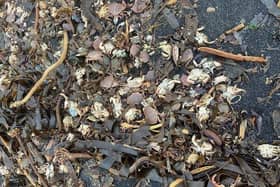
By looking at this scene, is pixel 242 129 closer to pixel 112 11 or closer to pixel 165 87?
pixel 165 87

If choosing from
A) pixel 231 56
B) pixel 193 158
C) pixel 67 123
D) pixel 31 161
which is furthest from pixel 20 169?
pixel 231 56

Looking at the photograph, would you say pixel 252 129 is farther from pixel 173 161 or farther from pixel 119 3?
pixel 119 3

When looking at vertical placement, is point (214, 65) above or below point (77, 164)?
above

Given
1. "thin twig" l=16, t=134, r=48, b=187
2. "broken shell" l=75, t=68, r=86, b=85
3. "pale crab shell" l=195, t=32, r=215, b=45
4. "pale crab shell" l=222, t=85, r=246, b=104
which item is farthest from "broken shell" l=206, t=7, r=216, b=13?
"thin twig" l=16, t=134, r=48, b=187

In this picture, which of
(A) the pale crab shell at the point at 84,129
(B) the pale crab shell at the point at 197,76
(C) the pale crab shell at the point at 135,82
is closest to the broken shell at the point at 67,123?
(A) the pale crab shell at the point at 84,129

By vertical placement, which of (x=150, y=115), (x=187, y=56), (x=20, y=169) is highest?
(x=187, y=56)

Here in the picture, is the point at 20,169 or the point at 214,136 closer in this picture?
the point at 214,136

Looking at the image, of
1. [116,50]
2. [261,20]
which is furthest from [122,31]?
[261,20]
